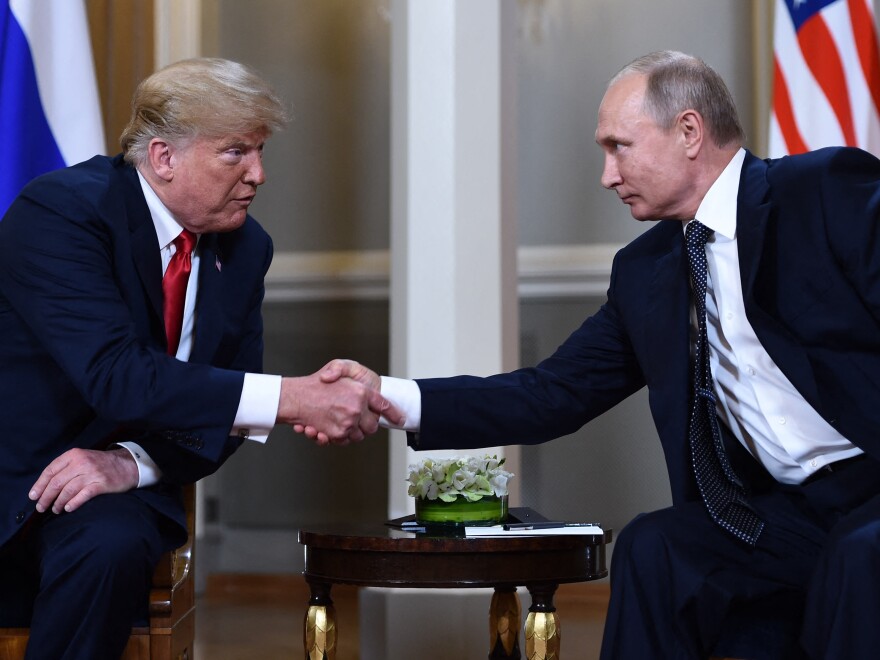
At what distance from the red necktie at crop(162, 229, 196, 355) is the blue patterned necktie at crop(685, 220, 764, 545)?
0.93m

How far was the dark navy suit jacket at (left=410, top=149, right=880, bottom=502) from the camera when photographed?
182 centimetres

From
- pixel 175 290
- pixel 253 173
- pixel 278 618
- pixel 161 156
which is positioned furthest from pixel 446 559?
pixel 278 618

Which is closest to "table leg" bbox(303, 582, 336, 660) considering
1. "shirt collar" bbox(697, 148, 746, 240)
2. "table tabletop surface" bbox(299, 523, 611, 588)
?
"table tabletop surface" bbox(299, 523, 611, 588)

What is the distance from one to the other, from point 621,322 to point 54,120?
5.62ft

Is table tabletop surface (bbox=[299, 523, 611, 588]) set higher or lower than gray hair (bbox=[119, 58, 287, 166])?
lower

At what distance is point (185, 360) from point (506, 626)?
959 mm

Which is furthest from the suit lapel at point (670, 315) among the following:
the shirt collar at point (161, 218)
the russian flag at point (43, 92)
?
the russian flag at point (43, 92)

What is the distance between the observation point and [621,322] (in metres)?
2.24

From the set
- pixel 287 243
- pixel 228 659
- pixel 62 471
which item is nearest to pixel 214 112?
pixel 62 471

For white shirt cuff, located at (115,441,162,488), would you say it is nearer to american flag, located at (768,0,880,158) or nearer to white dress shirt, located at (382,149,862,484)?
white dress shirt, located at (382,149,862,484)

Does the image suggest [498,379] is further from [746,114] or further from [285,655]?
[746,114]

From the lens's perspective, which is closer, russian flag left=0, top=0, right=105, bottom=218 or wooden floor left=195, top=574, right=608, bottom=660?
russian flag left=0, top=0, right=105, bottom=218

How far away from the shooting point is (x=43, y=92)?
305cm

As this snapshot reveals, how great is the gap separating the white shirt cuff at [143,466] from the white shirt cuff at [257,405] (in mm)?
150
